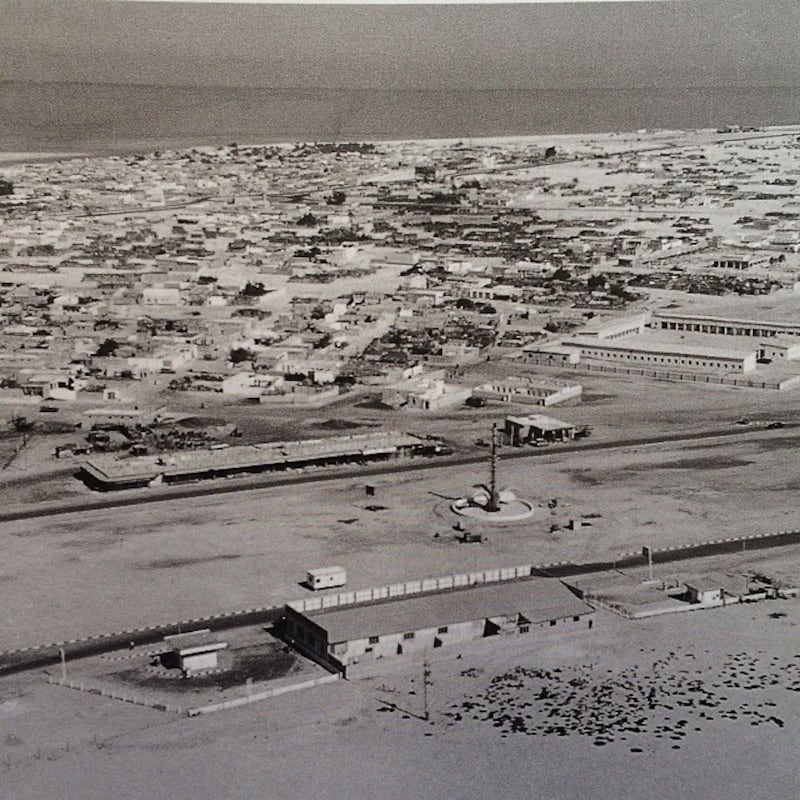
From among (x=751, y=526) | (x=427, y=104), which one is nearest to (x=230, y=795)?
(x=751, y=526)

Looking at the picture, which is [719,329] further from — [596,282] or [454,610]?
[454,610]

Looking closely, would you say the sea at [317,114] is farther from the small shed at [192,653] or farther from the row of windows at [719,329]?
the small shed at [192,653]

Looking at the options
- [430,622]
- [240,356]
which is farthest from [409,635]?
[240,356]

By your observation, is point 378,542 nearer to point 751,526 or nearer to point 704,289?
point 751,526

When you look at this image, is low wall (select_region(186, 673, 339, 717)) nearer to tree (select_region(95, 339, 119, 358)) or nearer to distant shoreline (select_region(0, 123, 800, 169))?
tree (select_region(95, 339, 119, 358))

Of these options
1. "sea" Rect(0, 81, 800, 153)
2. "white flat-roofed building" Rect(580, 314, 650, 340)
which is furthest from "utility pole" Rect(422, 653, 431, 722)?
"sea" Rect(0, 81, 800, 153)

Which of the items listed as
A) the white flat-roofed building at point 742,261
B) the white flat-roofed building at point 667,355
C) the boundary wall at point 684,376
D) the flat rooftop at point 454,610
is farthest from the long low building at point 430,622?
the white flat-roofed building at point 742,261
